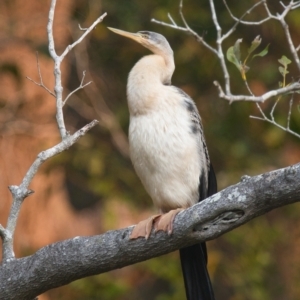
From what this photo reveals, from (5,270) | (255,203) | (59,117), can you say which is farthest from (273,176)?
(5,270)

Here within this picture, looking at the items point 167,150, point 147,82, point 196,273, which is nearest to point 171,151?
point 167,150

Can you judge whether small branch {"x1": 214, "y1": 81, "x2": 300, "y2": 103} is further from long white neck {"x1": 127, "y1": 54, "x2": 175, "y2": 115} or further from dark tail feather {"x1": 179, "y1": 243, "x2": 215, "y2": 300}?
dark tail feather {"x1": 179, "y1": 243, "x2": 215, "y2": 300}

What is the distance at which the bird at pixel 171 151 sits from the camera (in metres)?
3.58

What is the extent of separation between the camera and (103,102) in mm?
6395

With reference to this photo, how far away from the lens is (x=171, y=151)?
3.60m

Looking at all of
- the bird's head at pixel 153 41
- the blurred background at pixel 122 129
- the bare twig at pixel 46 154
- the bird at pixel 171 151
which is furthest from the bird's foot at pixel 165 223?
the blurred background at pixel 122 129

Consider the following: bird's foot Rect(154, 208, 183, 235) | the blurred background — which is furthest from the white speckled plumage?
the blurred background

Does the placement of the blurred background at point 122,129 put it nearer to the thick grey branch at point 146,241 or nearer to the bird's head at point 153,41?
the bird's head at point 153,41

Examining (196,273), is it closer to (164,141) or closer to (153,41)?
(164,141)

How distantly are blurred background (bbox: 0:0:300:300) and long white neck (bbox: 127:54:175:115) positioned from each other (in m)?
1.56

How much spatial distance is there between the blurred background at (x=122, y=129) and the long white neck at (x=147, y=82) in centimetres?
156

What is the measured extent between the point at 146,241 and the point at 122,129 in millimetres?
3418

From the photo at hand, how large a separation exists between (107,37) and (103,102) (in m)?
0.54

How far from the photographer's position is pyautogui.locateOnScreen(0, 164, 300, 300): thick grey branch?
258 centimetres
